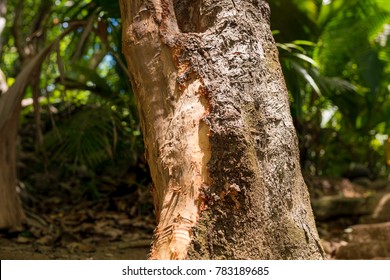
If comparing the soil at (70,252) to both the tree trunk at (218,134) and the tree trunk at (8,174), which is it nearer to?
the tree trunk at (8,174)

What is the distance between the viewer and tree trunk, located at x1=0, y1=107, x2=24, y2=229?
3.47 meters

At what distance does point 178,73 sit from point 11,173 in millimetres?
2039

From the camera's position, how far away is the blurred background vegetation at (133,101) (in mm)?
4074

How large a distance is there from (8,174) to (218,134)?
7.15 feet

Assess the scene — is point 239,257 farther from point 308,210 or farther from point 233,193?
point 308,210

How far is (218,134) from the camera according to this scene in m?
1.77

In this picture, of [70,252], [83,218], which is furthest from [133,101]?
[70,252]

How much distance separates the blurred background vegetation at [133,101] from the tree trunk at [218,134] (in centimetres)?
166

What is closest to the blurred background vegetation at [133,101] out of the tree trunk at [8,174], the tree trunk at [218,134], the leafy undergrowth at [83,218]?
the leafy undergrowth at [83,218]

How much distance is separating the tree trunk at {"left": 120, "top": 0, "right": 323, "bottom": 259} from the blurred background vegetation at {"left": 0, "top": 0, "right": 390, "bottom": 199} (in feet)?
5.45

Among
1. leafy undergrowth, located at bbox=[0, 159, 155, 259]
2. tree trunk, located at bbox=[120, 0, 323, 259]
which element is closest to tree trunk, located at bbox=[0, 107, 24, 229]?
leafy undergrowth, located at bbox=[0, 159, 155, 259]

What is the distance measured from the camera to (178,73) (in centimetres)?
192

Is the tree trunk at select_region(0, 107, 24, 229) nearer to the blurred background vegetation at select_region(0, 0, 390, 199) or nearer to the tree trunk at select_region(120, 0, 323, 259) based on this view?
the blurred background vegetation at select_region(0, 0, 390, 199)

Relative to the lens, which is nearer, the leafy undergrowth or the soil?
the soil
